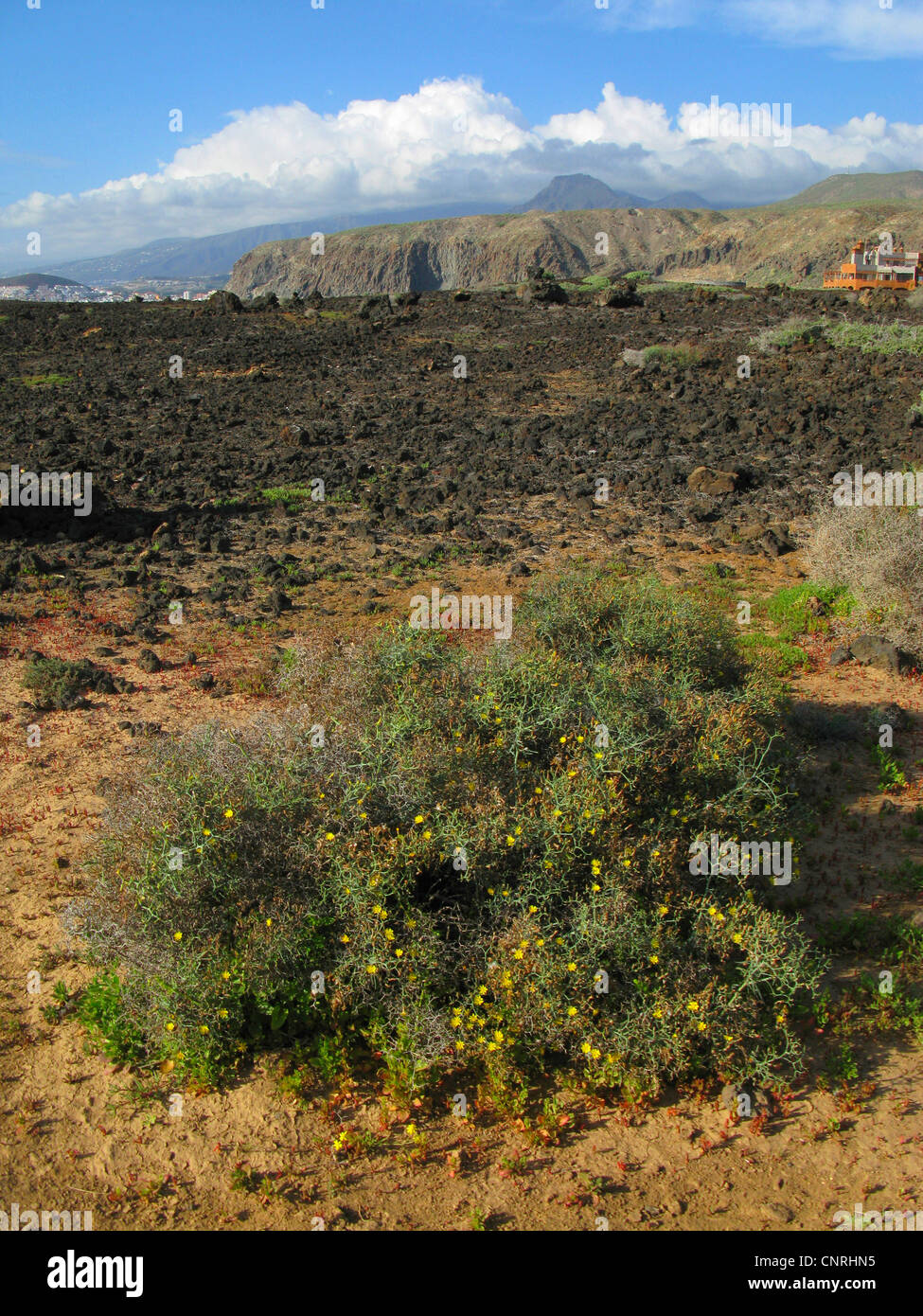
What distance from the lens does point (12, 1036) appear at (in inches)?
175

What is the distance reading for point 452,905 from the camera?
4406 mm

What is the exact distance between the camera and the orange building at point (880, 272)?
3575 cm

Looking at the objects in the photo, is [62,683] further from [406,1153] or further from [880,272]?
[880,272]

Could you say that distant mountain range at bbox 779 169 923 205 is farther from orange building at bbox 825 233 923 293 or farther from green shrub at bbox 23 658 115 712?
green shrub at bbox 23 658 115 712

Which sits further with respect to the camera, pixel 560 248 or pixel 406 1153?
pixel 560 248

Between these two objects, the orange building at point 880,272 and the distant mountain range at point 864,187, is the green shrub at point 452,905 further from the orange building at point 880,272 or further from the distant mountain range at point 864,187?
the distant mountain range at point 864,187

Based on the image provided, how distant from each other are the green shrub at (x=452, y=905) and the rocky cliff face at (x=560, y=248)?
8355cm

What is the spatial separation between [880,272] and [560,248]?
190ft

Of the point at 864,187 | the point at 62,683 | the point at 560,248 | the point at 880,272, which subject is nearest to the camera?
the point at 62,683

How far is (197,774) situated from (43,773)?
9.67 ft

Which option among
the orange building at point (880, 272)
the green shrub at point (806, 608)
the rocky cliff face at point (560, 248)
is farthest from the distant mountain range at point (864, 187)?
the green shrub at point (806, 608)

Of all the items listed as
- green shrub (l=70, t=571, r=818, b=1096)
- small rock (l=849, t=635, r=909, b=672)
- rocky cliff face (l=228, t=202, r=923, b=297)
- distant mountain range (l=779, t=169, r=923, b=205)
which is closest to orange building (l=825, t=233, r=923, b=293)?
small rock (l=849, t=635, r=909, b=672)

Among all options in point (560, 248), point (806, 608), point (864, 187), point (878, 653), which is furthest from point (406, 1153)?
point (864, 187)

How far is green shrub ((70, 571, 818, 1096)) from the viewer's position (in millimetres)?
4055
